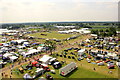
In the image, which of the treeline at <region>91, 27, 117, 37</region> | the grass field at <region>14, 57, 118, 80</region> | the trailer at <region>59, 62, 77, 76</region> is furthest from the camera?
the treeline at <region>91, 27, 117, 37</region>

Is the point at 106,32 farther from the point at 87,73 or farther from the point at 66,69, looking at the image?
the point at 66,69

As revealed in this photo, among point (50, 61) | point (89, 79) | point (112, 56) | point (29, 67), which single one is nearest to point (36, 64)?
point (29, 67)

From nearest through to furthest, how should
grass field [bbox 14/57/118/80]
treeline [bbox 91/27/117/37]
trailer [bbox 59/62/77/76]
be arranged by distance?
grass field [bbox 14/57/118/80]
trailer [bbox 59/62/77/76]
treeline [bbox 91/27/117/37]

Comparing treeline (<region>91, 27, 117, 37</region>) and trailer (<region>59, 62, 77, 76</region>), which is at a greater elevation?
treeline (<region>91, 27, 117, 37</region>)

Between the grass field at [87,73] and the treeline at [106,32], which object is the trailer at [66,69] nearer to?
the grass field at [87,73]

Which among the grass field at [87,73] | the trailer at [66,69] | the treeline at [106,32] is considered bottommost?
the grass field at [87,73]

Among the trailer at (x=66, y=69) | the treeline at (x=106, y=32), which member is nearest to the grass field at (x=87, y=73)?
the trailer at (x=66, y=69)

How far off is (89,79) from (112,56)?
14.1 m

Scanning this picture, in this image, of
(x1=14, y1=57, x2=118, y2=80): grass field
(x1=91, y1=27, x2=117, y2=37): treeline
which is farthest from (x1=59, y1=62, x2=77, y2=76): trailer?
(x1=91, y1=27, x2=117, y2=37): treeline

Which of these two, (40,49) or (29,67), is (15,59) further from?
(40,49)

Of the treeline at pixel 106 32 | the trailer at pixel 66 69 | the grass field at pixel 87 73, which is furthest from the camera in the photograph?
the treeline at pixel 106 32

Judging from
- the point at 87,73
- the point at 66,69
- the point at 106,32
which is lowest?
the point at 87,73

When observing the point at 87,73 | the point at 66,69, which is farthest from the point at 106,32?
the point at 66,69

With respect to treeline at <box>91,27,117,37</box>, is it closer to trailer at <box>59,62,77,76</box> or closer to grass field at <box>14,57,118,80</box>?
grass field at <box>14,57,118,80</box>
